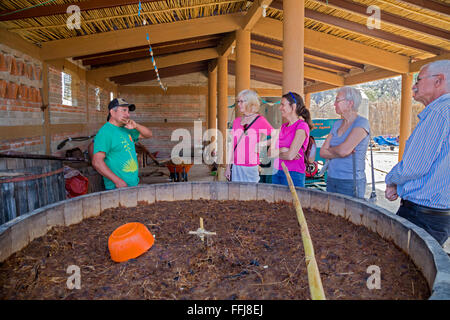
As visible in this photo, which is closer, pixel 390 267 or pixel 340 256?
pixel 390 267

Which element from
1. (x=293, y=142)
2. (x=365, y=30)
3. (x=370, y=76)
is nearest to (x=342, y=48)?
(x=365, y=30)

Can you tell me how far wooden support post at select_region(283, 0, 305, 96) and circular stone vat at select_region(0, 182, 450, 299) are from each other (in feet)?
7.61

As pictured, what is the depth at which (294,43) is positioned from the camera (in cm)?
456

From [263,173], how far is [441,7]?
414 centimetres

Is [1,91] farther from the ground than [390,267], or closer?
farther from the ground

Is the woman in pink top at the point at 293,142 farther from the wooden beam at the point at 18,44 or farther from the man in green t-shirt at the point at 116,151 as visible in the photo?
the wooden beam at the point at 18,44

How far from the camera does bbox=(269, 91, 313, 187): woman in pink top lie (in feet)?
9.77

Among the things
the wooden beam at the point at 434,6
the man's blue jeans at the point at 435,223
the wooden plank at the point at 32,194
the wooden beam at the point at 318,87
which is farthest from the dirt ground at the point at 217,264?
the wooden beam at the point at 318,87

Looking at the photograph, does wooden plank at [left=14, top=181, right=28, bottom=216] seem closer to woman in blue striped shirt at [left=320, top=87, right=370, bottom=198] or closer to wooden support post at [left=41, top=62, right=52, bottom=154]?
woman in blue striped shirt at [left=320, top=87, right=370, bottom=198]

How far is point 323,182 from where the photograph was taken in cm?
726

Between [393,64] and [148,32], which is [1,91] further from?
[393,64]
